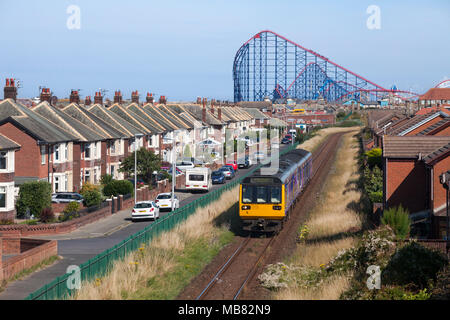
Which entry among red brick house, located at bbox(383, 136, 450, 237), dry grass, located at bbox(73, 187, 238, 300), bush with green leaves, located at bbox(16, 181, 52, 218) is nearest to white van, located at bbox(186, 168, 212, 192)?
bush with green leaves, located at bbox(16, 181, 52, 218)

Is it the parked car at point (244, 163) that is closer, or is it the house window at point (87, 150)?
the house window at point (87, 150)

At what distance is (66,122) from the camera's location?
44.7 metres

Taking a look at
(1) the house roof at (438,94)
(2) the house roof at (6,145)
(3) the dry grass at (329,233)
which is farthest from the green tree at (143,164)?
(1) the house roof at (438,94)

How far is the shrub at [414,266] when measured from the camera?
570 inches

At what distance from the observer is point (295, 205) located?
111 feet

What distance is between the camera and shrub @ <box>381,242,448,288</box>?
47.5 ft

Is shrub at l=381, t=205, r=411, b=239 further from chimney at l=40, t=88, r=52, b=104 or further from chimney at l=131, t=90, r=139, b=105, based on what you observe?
chimney at l=131, t=90, r=139, b=105

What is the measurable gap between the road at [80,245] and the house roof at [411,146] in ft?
42.5

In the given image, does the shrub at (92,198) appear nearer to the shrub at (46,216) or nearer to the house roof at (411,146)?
the shrub at (46,216)

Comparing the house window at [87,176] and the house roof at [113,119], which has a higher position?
the house roof at [113,119]

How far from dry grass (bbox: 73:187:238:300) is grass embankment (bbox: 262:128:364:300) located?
367 cm

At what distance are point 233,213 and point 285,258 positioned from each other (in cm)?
1044

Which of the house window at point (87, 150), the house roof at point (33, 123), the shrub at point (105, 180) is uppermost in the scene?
the house roof at point (33, 123)

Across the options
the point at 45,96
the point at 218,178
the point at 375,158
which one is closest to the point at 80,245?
the point at 375,158
